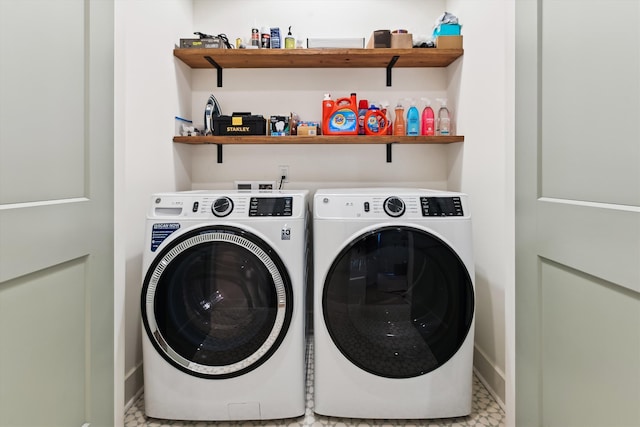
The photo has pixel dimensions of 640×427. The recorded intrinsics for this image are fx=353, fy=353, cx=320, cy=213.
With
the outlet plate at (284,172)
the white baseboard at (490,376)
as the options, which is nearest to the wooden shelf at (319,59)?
the outlet plate at (284,172)

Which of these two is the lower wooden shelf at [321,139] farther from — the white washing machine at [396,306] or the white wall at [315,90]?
the white washing machine at [396,306]

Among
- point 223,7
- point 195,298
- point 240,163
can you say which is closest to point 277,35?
point 223,7

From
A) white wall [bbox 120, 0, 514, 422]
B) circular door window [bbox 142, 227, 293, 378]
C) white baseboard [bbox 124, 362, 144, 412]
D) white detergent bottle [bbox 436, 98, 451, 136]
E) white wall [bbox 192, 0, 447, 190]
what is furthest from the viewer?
white wall [bbox 192, 0, 447, 190]

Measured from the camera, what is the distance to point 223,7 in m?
2.27

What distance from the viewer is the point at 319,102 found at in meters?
2.28

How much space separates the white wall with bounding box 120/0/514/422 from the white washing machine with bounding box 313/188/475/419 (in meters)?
0.34

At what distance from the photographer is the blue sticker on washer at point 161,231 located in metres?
1.43

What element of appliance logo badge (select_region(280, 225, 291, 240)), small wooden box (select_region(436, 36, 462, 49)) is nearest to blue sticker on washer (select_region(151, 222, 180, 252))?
appliance logo badge (select_region(280, 225, 291, 240))

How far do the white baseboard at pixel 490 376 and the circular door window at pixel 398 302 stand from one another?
1.21ft

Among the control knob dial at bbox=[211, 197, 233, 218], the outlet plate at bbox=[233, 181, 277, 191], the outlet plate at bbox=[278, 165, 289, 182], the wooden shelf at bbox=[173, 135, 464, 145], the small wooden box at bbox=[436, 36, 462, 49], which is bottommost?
the control knob dial at bbox=[211, 197, 233, 218]

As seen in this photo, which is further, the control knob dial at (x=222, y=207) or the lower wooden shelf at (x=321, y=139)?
the lower wooden shelf at (x=321, y=139)

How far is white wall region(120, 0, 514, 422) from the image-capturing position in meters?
1.70

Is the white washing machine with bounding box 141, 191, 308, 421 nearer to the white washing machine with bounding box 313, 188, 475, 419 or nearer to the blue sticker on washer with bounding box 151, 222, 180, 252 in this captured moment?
the blue sticker on washer with bounding box 151, 222, 180, 252
